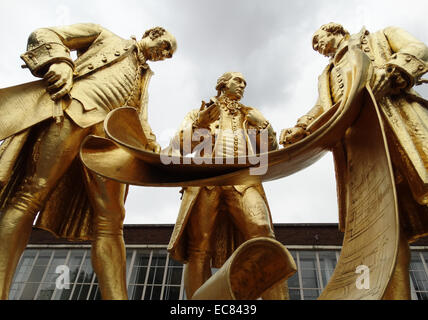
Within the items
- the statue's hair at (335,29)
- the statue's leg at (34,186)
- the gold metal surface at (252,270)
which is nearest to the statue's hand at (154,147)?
the statue's leg at (34,186)

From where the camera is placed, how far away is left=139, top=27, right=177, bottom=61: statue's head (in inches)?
170

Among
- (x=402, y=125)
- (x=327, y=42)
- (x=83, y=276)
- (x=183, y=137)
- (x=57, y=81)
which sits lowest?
(x=402, y=125)

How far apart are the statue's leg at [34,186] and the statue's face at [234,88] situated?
5.48 ft

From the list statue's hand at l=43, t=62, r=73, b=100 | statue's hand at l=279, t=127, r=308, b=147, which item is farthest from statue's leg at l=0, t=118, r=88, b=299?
statue's hand at l=279, t=127, r=308, b=147

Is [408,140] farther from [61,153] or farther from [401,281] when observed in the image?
[61,153]

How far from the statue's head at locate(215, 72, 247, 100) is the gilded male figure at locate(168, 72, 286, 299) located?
290 millimetres

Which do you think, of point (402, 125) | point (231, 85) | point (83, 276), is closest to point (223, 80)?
point (231, 85)

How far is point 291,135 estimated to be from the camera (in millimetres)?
3400

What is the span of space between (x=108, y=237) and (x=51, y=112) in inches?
50.2

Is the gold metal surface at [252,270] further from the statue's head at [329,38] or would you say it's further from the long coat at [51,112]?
the statue's head at [329,38]

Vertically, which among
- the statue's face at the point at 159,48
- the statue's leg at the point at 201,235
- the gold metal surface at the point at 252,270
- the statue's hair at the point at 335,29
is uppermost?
the statue's hair at the point at 335,29

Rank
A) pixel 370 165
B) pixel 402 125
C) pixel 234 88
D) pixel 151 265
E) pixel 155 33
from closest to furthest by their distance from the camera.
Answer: pixel 370 165 < pixel 402 125 < pixel 234 88 < pixel 155 33 < pixel 151 265

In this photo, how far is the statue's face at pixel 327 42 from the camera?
169 inches

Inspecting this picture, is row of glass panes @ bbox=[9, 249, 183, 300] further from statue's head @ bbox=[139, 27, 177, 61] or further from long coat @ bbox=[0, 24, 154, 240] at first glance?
statue's head @ bbox=[139, 27, 177, 61]
